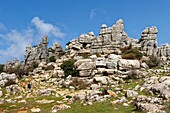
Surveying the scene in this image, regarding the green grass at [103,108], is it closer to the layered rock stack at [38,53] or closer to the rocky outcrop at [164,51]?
the rocky outcrop at [164,51]

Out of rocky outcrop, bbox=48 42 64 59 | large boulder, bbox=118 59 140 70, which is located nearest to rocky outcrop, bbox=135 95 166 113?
→ large boulder, bbox=118 59 140 70

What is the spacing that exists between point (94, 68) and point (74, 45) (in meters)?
23.6

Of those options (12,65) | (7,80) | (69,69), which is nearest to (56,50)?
(12,65)

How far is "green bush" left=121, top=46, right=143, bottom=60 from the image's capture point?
58.5 metres

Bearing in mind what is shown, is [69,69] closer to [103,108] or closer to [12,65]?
[103,108]

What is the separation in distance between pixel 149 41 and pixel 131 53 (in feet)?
30.3

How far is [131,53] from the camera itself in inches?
2363

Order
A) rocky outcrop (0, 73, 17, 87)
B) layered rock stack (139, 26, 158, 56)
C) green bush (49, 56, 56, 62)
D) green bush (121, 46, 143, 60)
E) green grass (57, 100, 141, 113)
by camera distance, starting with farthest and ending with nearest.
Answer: green bush (49, 56, 56, 62)
layered rock stack (139, 26, 158, 56)
green bush (121, 46, 143, 60)
rocky outcrop (0, 73, 17, 87)
green grass (57, 100, 141, 113)

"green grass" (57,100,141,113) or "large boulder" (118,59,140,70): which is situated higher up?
"large boulder" (118,59,140,70)

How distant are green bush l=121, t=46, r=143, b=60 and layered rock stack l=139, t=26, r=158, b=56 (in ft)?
11.4

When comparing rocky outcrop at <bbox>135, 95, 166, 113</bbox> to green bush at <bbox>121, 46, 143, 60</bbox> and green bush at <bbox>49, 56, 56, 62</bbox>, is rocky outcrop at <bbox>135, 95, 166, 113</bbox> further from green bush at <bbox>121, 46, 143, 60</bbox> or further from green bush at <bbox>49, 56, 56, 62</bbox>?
green bush at <bbox>49, 56, 56, 62</bbox>

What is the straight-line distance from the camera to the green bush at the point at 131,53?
58.5 meters

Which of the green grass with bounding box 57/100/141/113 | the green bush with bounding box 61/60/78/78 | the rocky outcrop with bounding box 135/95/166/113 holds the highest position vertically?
the green bush with bounding box 61/60/78/78

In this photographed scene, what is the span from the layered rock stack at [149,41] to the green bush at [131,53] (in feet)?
11.4
